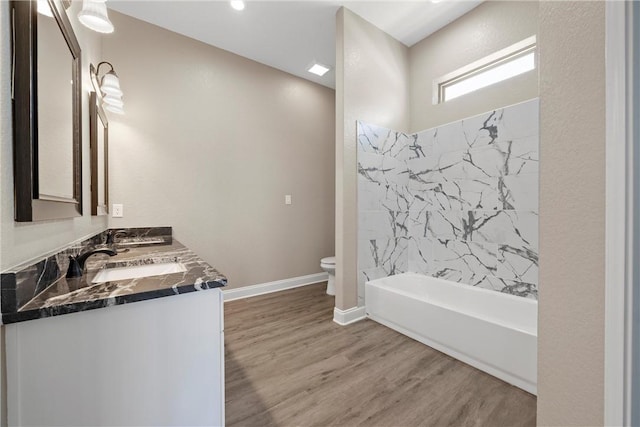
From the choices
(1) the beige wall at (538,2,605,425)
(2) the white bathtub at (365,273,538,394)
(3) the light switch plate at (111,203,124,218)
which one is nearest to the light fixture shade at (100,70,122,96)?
(3) the light switch plate at (111,203,124,218)

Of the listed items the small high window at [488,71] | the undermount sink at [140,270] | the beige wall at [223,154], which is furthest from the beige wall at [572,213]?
the beige wall at [223,154]

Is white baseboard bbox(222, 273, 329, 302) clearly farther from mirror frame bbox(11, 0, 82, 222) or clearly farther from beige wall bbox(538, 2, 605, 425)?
beige wall bbox(538, 2, 605, 425)

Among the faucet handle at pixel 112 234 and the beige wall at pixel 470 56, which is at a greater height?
the beige wall at pixel 470 56

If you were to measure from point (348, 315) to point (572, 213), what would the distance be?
1982mm

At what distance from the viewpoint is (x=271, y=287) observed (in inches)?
129

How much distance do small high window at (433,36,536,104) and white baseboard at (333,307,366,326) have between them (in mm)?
2422

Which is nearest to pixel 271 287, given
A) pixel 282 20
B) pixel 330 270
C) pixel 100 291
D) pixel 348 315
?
pixel 330 270

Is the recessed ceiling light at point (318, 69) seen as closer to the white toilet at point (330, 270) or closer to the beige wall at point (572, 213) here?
the white toilet at point (330, 270)

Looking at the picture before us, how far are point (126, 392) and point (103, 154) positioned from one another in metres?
2.01

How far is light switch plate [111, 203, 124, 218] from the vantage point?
93.0 inches

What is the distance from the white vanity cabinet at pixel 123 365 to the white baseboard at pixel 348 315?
59.0 inches

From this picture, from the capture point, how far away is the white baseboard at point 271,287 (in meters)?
3.00

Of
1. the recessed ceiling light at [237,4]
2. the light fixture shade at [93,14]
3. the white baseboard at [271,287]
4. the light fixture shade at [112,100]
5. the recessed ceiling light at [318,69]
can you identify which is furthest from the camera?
the recessed ceiling light at [318,69]

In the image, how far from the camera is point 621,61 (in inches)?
24.3
